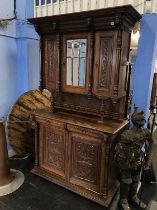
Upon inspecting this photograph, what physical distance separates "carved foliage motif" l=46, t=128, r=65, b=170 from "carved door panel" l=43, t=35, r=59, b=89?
2.27ft

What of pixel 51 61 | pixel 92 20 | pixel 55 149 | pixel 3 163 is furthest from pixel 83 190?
pixel 92 20

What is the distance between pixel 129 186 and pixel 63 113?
4.34ft

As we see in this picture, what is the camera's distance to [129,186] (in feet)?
8.10

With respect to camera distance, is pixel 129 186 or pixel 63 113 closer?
pixel 129 186

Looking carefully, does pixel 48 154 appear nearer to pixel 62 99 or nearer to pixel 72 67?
pixel 62 99

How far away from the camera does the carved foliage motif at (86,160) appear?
248cm

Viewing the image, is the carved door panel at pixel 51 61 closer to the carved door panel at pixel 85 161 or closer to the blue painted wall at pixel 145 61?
the carved door panel at pixel 85 161

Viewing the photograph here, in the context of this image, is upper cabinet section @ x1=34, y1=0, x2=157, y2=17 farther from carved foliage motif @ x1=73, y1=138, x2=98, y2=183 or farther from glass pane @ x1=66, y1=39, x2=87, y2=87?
carved foliage motif @ x1=73, y1=138, x2=98, y2=183

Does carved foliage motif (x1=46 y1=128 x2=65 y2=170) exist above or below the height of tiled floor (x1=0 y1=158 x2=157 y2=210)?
above

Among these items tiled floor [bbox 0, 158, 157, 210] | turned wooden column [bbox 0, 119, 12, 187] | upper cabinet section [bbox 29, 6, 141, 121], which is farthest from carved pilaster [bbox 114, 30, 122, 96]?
turned wooden column [bbox 0, 119, 12, 187]

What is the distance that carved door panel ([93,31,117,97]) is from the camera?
2.32 m

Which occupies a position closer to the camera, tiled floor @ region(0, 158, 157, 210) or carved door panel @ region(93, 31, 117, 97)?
carved door panel @ region(93, 31, 117, 97)

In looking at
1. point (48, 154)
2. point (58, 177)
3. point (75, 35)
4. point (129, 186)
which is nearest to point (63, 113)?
point (48, 154)

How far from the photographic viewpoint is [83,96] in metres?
2.87
